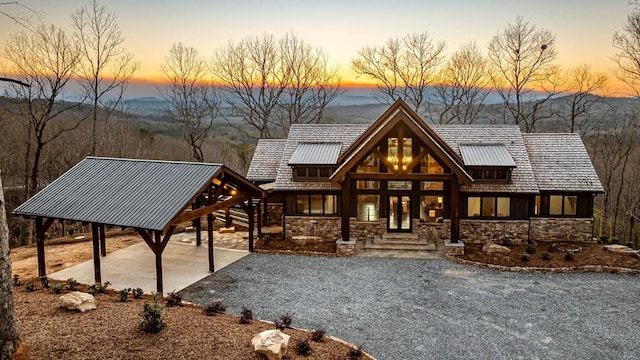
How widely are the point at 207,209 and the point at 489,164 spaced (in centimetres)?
1314

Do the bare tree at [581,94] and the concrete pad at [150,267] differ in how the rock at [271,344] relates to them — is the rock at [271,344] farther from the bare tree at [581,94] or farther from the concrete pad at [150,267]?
the bare tree at [581,94]

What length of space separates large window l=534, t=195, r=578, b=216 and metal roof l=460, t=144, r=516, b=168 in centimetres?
244

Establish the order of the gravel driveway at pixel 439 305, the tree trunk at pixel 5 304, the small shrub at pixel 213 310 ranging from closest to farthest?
the tree trunk at pixel 5 304, the gravel driveway at pixel 439 305, the small shrub at pixel 213 310

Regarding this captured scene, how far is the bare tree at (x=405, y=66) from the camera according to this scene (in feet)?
112

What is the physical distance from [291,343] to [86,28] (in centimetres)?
2570

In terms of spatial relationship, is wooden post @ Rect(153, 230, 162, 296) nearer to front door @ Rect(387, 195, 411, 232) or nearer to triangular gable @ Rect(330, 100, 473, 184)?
triangular gable @ Rect(330, 100, 473, 184)

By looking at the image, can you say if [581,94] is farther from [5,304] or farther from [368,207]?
[5,304]

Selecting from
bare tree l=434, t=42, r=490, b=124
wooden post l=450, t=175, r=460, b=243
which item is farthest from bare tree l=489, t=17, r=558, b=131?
wooden post l=450, t=175, r=460, b=243

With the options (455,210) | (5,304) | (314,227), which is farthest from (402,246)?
(5,304)

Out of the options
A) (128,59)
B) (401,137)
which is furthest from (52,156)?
(401,137)

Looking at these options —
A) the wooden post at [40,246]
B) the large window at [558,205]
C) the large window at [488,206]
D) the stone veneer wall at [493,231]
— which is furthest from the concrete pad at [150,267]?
the large window at [558,205]

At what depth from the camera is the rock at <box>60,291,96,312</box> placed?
32.7ft

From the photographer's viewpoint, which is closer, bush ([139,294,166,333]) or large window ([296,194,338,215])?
bush ([139,294,166,333])

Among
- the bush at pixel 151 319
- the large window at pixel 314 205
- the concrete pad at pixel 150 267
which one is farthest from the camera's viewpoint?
the large window at pixel 314 205
